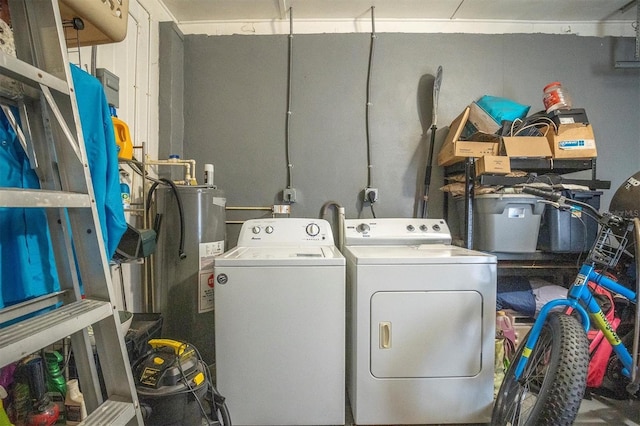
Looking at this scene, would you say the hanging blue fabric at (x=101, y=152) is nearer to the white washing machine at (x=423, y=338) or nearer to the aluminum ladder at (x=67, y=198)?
the aluminum ladder at (x=67, y=198)

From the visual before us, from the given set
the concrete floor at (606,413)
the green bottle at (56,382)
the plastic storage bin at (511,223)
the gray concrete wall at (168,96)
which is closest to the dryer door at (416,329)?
the concrete floor at (606,413)

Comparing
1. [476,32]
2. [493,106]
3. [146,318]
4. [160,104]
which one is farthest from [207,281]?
[476,32]

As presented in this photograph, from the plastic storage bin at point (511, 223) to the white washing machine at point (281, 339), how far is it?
3.33 ft

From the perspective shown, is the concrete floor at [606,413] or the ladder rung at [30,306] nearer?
the ladder rung at [30,306]

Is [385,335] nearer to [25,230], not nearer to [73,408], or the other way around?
[73,408]

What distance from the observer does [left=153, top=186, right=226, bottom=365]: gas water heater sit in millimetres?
1836

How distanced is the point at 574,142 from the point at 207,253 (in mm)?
2338

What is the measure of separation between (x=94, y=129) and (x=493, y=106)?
7.18ft

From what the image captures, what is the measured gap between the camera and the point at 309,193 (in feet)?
7.64

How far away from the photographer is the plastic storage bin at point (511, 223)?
1782 millimetres

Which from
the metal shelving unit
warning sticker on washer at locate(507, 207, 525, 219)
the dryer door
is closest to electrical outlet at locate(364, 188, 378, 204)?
the metal shelving unit

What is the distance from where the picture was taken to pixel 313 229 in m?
2.02

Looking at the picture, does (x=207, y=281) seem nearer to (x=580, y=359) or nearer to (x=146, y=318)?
(x=146, y=318)

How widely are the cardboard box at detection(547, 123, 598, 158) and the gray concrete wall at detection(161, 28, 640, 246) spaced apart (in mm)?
578
